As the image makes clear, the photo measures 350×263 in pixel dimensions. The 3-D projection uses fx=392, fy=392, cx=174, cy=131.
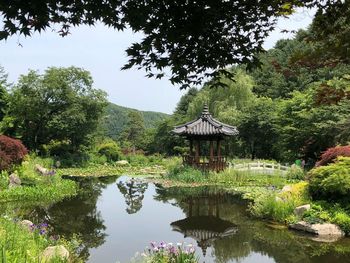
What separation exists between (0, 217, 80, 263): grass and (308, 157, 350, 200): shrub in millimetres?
6108

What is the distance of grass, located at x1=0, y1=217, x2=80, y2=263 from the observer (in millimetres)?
4374

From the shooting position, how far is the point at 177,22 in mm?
2834

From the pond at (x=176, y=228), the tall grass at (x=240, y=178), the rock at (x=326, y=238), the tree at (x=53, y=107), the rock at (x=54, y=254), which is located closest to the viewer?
the rock at (x=54, y=254)

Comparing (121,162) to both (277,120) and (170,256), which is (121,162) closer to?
(277,120)

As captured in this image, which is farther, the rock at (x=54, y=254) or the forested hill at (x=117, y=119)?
the forested hill at (x=117, y=119)

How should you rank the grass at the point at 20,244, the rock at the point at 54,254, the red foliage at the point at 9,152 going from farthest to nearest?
the red foliage at the point at 9,152 < the rock at the point at 54,254 < the grass at the point at 20,244

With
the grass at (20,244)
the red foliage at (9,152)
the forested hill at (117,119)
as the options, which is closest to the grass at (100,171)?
the red foliage at (9,152)

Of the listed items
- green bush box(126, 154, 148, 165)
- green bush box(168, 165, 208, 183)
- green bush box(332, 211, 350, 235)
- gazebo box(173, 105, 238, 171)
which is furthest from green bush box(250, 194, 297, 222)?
green bush box(126, 154, 148, 165)

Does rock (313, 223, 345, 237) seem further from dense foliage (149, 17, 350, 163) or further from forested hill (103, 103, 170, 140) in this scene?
forested hill (103, 103, 170, 140)

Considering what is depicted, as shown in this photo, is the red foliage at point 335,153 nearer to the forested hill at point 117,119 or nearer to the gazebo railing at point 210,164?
the gazebo railing at point 210,164

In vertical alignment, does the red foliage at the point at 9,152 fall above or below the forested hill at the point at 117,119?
below

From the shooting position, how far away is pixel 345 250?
767cm

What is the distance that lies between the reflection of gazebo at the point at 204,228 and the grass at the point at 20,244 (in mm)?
3087

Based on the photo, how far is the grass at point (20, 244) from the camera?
4.37m
